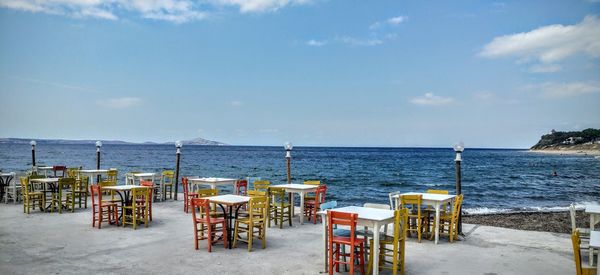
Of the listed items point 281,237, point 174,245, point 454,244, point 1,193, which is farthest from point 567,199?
point 1,193

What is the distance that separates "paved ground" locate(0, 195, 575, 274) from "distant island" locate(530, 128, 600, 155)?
392 feet

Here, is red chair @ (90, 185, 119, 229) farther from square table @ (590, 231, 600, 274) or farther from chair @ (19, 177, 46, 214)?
square table @ (590, 231, 600, 274)

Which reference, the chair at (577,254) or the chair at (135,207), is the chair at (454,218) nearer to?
the chair at (577,254)

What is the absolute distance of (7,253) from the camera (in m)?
7.10

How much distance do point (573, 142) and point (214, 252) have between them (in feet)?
500

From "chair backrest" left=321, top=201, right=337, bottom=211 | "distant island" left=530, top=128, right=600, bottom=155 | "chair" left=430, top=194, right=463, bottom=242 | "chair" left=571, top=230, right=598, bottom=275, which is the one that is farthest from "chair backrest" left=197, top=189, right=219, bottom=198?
"distant island" left=530, top=128, right=600, bottom=155

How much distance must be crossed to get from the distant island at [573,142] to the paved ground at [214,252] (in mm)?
119462

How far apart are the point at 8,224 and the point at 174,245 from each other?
4.73m

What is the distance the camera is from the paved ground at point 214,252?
6477mm

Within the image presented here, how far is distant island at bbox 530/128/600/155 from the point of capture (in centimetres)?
11756

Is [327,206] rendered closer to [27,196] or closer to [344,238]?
[344,238]

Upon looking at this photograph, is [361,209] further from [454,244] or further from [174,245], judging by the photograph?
[174,245]

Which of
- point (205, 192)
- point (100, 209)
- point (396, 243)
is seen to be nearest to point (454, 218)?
point (396, 243)

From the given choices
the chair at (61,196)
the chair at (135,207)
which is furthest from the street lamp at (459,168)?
the chair at (61,196)
